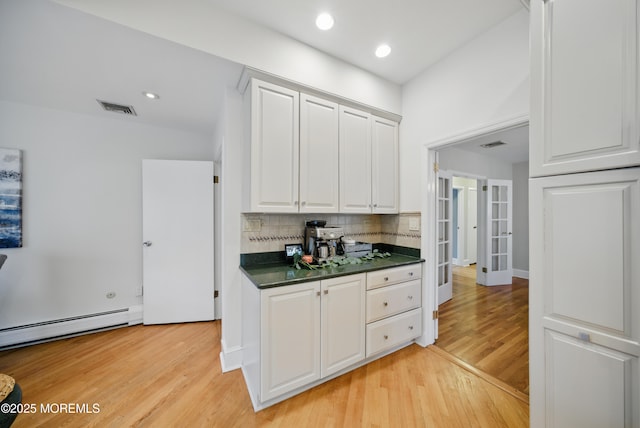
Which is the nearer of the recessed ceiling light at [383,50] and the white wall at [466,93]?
the white wall at [466,93]

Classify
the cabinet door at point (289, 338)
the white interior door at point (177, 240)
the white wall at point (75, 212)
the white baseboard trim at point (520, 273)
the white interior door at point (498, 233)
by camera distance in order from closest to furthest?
the cabinet door at point (289, 338) < the white wall at point (75, 212) < the white interior door at point (177, 240) < the white interior door at point (498, 233) < the white baseboard trim at point (520, 273)

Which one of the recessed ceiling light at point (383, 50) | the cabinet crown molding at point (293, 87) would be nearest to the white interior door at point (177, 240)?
the cabinet crown molding at point (293, 87)

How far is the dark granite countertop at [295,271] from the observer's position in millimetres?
1544

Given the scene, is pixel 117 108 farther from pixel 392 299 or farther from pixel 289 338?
pixel 392 299

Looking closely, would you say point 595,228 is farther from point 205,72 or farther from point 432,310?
point 205,72

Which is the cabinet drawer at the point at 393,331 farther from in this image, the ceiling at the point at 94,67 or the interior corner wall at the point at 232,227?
the ceiling at the point at 94,67

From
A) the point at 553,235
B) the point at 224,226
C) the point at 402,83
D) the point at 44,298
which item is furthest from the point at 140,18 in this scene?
the point at 44,298

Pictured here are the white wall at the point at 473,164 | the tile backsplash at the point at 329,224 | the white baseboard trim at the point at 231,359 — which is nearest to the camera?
the white baseboard trim at the point at 231,359

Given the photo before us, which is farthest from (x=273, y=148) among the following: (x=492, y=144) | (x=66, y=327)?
(x=492, y=144)

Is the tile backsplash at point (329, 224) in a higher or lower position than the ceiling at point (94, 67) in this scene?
lower

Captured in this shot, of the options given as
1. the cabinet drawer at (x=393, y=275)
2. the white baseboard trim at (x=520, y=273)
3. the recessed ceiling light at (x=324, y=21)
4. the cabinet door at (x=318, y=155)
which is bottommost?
the white baseboard trim at (x=520, y=273)

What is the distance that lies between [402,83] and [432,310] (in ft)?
8.18

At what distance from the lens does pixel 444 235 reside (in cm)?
336

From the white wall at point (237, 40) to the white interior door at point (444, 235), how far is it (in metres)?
1.83
